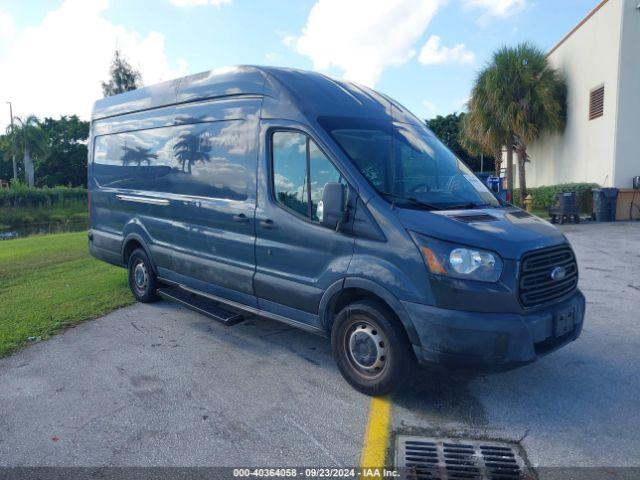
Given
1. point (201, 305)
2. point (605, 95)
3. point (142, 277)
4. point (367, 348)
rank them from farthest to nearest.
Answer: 1. point (605, 95)
2. point (142, 277)
3. point (201, 305)
4. point (367, 348)

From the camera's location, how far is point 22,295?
24.7 feet

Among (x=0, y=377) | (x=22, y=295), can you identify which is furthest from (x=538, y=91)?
(x=0, y=377)

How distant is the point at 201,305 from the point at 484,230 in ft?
11.0

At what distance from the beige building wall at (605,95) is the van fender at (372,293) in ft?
56.3

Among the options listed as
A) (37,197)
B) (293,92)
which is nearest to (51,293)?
(293,92)

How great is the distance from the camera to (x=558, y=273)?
12.7 ft

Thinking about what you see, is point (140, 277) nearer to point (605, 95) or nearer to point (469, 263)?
point (469, 263)

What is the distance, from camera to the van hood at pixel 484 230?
3512 mm

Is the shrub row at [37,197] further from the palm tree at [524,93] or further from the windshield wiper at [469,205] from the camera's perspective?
the windshield wiper at [469,205]

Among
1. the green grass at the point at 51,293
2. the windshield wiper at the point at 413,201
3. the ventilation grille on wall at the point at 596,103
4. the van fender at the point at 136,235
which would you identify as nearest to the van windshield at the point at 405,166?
the windshield wiper at the point at 413,201

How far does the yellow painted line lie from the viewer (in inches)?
124

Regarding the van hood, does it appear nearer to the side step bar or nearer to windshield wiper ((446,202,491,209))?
windshield wiper ((446,202,491,209))

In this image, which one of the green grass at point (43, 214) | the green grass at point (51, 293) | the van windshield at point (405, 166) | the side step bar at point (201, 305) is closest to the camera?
the van windshield at point (405, 166)

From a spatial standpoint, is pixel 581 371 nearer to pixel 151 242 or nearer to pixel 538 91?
pixel 151 242
